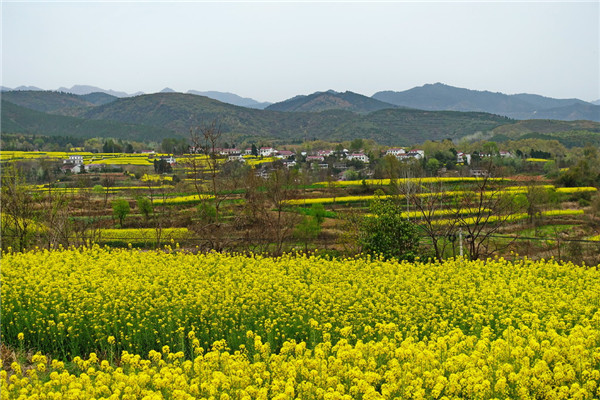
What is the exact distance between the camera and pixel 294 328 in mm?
9984

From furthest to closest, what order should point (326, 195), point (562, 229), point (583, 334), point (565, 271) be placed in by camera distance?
point (326, 195) → point (562, 229) → point (565, 271) → point (583, 334)

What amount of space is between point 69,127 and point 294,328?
20038cm

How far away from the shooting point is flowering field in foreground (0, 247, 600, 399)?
6.23m

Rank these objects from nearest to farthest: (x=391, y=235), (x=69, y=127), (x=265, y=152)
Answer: (x=391, y=235) → (x=265, y=152) → (x=69, y=127)

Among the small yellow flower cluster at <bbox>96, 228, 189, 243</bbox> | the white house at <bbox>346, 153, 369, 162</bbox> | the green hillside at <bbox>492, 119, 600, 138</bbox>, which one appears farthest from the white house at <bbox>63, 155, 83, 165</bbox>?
the green hillside at <bbox>492, 119, 600, 138</bbox>

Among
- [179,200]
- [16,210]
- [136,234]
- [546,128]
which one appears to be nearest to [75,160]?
[179,200]

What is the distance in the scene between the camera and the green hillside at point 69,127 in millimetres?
171900

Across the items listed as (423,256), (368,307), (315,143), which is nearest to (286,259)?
(368,307)

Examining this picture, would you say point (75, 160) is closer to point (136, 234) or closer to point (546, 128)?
point (136, 234)

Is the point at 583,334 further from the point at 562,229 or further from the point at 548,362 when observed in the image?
the point at 562,229

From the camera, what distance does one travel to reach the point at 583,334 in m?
7.49

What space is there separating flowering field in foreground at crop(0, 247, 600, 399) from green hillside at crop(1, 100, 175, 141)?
578 feet

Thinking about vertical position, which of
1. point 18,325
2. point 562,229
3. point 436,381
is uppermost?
point 436,381

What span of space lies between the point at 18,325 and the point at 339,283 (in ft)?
23.8
